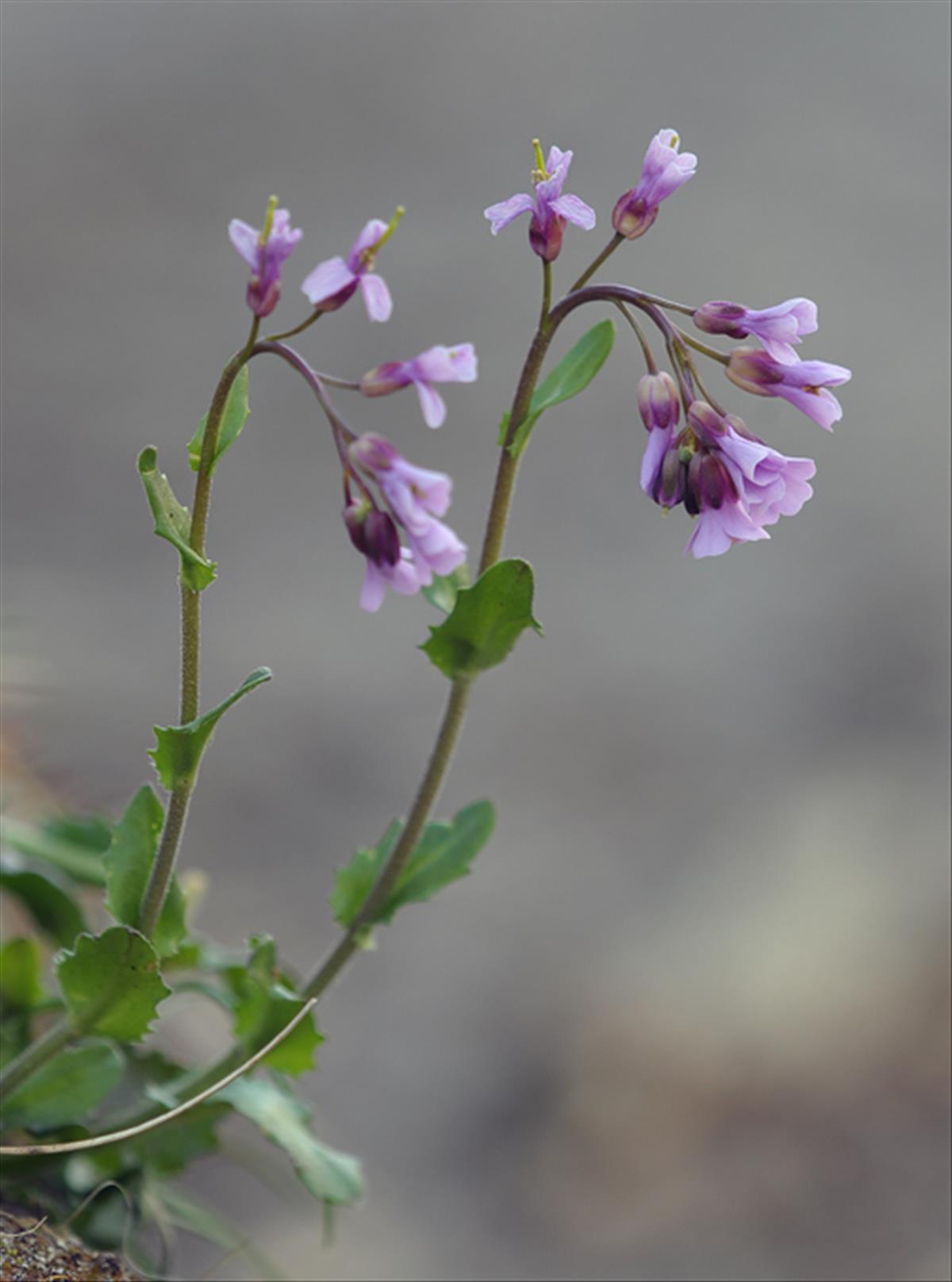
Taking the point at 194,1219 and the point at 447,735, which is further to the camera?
the point at 194,1219

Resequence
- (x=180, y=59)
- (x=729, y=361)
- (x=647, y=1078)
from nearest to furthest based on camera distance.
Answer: (x=729, y=361) < (x=647, y=1078) < (x=180, y=59)

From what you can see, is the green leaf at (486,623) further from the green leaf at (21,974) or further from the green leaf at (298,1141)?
the green leaf at (21,974)

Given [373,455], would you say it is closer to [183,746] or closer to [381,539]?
[381,539]

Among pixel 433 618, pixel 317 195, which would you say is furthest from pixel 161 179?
pixel 433 618

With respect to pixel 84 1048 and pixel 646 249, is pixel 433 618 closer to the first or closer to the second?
pixel 646 249

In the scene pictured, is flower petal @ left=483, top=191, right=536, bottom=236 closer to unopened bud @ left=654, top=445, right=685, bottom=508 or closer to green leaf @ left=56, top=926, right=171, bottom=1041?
unopened bud @ left=654, top=445, right=685, bottom=508

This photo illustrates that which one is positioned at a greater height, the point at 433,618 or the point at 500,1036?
the point at 433,618

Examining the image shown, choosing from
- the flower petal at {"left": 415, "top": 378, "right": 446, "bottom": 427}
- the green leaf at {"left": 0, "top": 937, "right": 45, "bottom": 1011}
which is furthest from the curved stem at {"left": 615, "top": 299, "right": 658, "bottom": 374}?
the green leaf at {"left": 0, "top": 937, "right": 45, "bottom": 1011}

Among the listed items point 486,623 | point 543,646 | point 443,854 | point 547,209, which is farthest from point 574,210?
point 543,646
